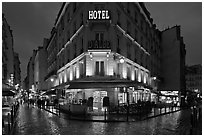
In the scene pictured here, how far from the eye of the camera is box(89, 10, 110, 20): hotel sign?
2759cm

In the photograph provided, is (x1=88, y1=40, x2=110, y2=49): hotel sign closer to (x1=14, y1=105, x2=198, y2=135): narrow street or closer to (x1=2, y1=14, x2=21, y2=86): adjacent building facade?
(x1=14, y1=105, x2=198, y2=135): narrow street

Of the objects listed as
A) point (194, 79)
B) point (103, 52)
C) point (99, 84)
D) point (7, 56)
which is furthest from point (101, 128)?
point (194, 79)

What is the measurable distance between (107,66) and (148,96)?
17.5 metres

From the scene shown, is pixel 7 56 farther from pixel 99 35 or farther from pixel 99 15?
pixel 99 15

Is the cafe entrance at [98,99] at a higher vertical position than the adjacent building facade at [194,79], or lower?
lower

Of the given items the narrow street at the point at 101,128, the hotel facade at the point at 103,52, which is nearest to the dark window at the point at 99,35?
the hotel facade at the point at 103,52

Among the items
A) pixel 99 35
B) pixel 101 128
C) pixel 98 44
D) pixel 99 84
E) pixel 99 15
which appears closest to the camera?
pixel 101 128

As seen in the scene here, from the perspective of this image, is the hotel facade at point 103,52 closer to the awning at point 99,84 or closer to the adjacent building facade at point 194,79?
the awning at point 99,84

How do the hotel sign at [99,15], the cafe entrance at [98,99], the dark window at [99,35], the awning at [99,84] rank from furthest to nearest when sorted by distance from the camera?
the dark window at [99,35], the cafe entrance at [98,99], the hotel sign at [99,15], the awning at [99,84]

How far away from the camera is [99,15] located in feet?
91.0

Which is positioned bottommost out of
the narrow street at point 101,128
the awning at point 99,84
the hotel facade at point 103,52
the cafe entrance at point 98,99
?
the narrow street at point 101,128

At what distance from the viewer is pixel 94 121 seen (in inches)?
696

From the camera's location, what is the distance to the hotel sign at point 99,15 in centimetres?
2759

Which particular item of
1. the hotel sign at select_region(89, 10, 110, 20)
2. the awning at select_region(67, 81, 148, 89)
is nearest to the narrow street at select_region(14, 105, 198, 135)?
the awning at select_region(67, 81, 148, 89)
